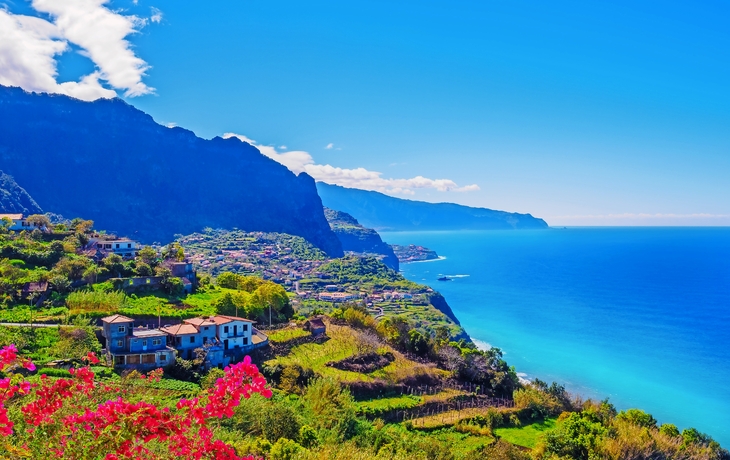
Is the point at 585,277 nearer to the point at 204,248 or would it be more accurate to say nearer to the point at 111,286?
the point at 204,248

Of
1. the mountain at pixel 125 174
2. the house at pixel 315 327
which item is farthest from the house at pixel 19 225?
the mountain at pixel 125 174

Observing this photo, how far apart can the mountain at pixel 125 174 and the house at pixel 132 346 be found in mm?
124875

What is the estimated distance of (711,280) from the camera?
5315 inches

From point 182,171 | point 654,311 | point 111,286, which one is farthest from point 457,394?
point 182,171

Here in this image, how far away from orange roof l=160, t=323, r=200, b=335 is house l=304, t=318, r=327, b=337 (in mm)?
10740

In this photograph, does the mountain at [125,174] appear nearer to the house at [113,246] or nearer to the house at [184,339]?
the house at [113,246]

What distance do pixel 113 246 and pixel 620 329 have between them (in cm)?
8215

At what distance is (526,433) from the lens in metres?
31.4

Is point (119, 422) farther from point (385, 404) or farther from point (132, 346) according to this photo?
point (385, 404)

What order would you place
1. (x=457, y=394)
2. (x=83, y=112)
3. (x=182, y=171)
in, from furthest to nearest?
(x=182, y=171) < (x=83, y=112) < (x=457, y=394)

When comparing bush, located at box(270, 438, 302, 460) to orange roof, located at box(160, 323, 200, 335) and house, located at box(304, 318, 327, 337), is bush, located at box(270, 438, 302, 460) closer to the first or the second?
orange roof, located at box(160, 323, 200, 335)

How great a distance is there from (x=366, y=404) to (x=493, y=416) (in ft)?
28.8

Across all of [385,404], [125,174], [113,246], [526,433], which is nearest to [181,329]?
[385,404]

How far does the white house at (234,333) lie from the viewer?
3306cm
